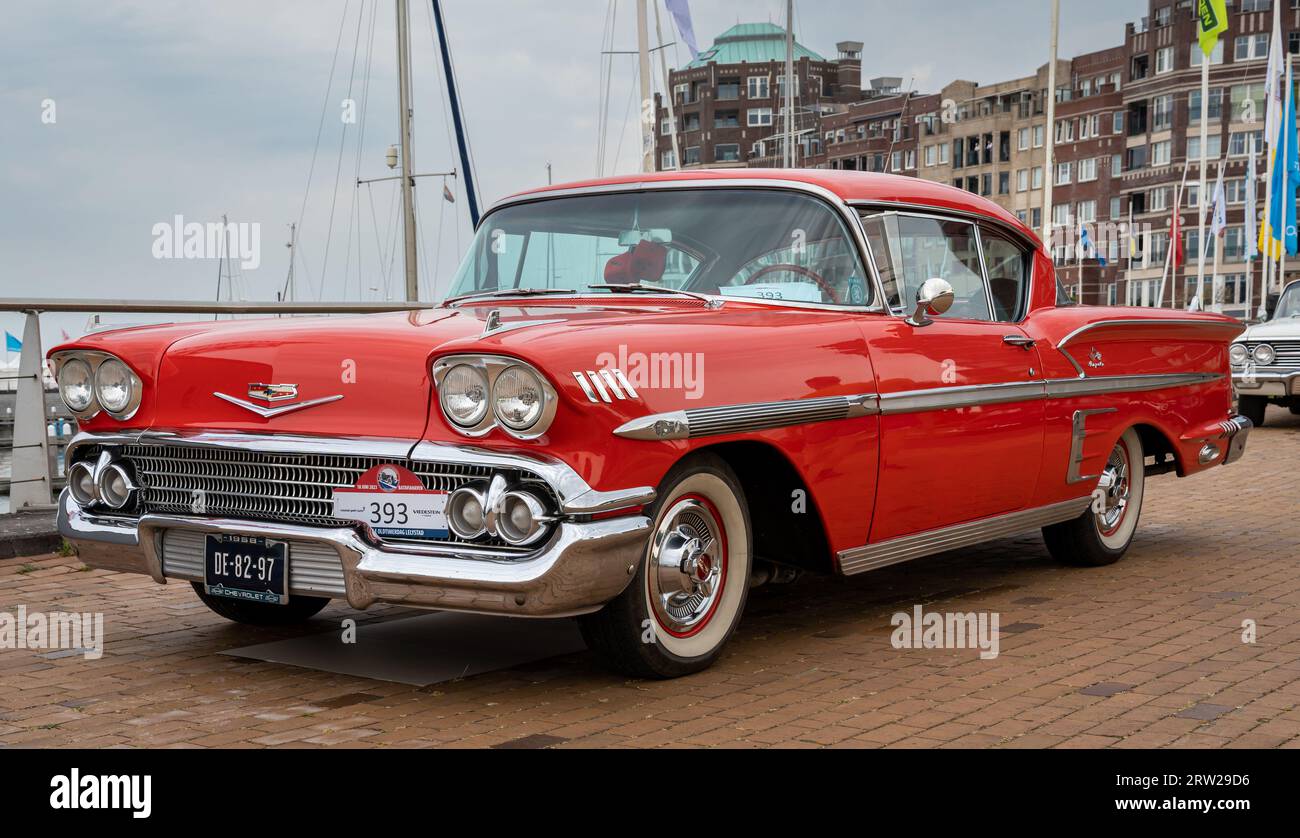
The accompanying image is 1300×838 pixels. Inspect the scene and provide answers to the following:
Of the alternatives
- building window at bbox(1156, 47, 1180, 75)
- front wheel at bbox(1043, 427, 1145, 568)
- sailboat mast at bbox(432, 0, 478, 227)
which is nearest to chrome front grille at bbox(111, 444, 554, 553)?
front wheel at bbox(1043, 427, 1145, 568)

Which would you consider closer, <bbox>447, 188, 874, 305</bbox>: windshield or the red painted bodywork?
the red painted bodywork

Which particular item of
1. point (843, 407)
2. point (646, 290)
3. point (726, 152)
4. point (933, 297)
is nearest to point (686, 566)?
point (843, 407)

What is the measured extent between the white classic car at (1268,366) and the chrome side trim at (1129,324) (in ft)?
27.6

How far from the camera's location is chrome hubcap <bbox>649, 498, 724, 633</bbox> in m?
4.59

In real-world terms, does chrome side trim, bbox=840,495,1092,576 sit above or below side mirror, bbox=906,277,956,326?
below

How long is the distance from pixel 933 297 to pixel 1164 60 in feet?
264

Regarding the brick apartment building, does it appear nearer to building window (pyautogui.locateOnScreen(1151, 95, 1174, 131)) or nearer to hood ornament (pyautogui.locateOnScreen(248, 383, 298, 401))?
building window (pyautogui.locateOnScreen(1151, 95, 1174, 131))

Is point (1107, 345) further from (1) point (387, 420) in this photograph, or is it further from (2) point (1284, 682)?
(1) point (387, 420)

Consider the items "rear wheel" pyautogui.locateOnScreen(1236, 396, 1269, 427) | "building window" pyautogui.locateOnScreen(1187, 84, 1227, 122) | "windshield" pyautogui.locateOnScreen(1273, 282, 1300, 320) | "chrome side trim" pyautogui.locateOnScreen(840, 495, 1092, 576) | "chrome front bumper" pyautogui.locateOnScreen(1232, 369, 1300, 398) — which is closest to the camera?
"chrome side trim" pyautogui.locateOnScreen(840, 495, 1092, 576)

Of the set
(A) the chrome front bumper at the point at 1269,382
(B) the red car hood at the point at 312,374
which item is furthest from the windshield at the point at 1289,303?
(B) the red car hood at the point at 312,374

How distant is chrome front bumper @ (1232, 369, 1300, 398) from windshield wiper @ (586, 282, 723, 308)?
39.1ft

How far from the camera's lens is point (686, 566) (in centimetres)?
462

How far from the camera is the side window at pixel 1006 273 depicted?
6543 mm
